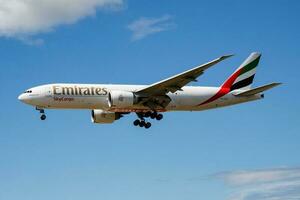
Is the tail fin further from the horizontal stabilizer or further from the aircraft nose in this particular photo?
the aircraft nose

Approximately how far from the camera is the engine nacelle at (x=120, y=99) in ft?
180

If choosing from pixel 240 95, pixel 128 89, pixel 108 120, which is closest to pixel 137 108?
pixel 128 89

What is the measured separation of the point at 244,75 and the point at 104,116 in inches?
523

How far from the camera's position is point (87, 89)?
55281mm

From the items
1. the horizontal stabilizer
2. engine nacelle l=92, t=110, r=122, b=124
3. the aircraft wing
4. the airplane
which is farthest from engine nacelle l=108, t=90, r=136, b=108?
the horizontal stabilizer

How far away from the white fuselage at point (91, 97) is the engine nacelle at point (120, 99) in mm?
740

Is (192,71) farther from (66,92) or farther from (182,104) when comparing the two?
(66,92)

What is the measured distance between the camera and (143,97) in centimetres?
5616

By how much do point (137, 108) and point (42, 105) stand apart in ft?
25.8

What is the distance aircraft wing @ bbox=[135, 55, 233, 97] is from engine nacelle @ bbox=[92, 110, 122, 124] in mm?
6011

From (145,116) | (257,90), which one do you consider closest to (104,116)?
(145,116)

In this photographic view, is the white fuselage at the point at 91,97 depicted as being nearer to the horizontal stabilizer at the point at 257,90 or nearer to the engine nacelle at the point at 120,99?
the engine nacelle at the point at 120,99

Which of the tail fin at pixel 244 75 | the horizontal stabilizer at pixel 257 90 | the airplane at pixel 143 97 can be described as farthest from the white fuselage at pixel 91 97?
the tail fin at pixel 244 75

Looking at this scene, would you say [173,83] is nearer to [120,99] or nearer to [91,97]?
[120,99]
